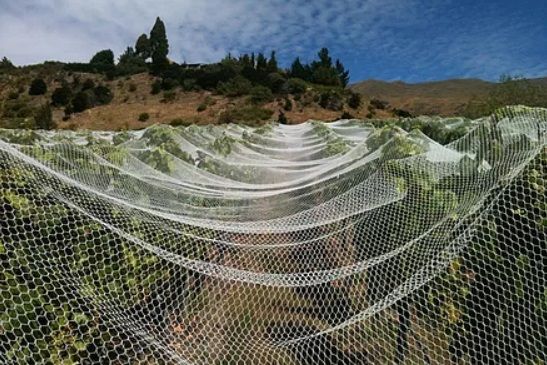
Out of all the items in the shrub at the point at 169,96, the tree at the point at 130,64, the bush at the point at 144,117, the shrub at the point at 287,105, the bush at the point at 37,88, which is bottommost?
the bush at the point at 144,117

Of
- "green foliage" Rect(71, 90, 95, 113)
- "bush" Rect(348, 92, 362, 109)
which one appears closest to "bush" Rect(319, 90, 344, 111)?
"bush" Rect(348, 92, 362, 109)

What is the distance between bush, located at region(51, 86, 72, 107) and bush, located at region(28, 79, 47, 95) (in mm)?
1726

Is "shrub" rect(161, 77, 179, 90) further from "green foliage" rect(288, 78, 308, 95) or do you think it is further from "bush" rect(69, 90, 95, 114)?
"green foliage" rect(288, 78, 308, 95)

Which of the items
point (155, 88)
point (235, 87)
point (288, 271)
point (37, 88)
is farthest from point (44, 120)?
point (288, 271)

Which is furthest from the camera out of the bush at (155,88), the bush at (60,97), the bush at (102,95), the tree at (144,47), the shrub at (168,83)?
the tree at (144,47)

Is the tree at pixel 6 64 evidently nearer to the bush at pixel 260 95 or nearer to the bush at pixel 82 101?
the bush at pixel 82 101

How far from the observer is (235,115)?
29.1 m

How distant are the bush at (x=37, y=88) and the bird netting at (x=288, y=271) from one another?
108 feet

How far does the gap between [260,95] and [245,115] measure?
16.0 feet

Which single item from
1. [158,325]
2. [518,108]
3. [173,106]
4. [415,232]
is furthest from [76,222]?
[173,106]

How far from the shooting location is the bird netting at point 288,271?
8.84ft

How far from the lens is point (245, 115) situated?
28906 millimetres

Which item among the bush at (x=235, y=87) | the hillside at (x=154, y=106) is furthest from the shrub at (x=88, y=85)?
the bush at (x=235, y=87)

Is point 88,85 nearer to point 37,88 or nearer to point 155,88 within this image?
point 37,88
